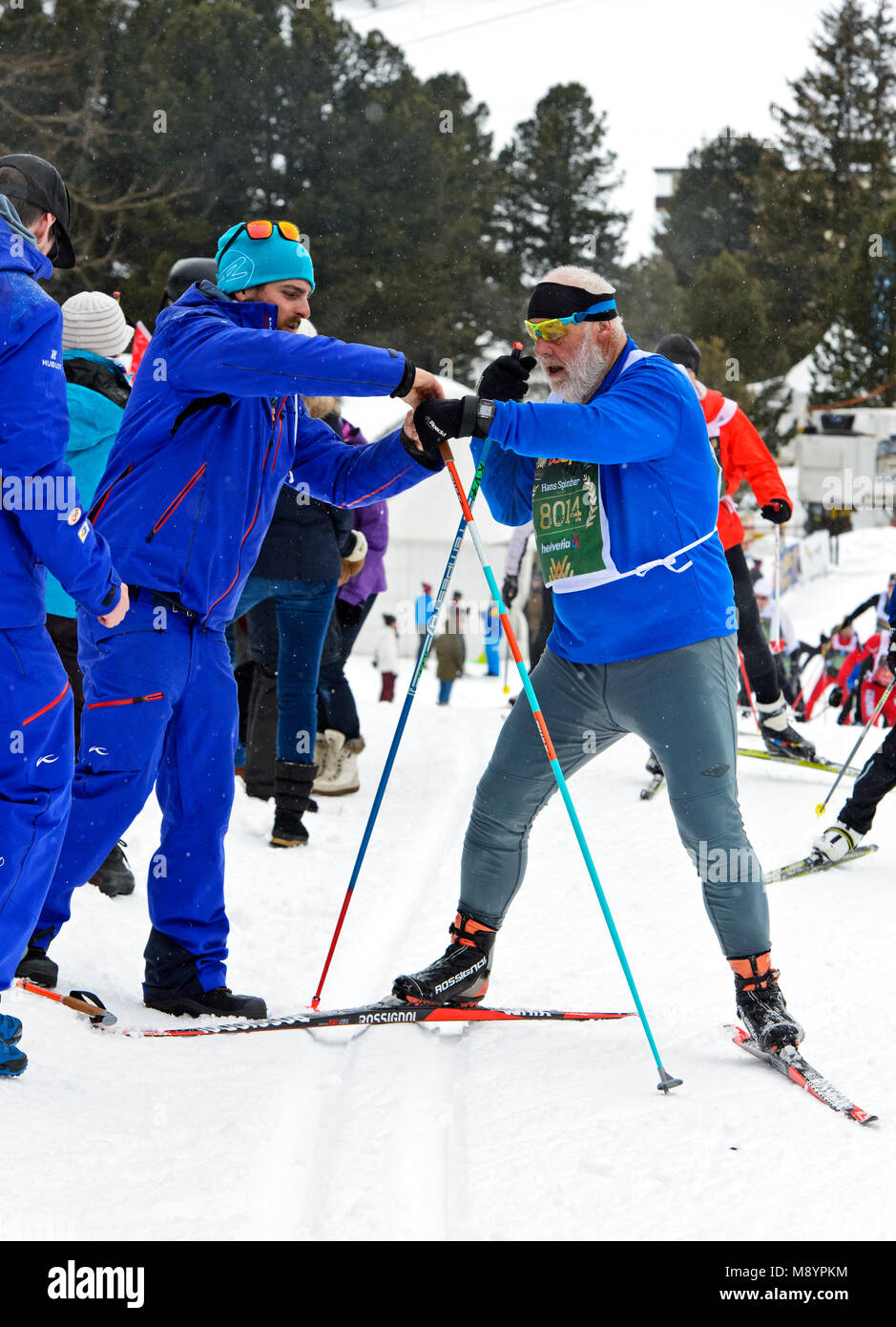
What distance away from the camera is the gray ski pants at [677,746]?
10.9 feet

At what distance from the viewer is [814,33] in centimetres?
5853

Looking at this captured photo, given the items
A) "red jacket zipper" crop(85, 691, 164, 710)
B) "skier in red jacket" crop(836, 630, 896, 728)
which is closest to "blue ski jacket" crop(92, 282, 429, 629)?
"red jacket zipper" crop(85, 691, 164, 710)

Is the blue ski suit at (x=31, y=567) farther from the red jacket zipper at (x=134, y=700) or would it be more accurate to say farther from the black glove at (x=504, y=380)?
the black glove at (x=504, y=380)

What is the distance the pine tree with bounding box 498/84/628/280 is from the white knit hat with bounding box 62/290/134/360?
45599mm

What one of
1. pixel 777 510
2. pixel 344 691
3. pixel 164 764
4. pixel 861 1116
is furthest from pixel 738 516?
pixel 861 1116

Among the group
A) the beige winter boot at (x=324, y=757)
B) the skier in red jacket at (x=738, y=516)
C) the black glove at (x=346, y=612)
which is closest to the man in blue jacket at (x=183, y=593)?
the skier in red jacket at (x=738, y=516)

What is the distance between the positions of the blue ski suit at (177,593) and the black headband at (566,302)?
1.42ft

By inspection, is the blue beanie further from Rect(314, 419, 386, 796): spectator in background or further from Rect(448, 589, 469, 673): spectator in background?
Rect(448, 589, 469, 673): spectator in background

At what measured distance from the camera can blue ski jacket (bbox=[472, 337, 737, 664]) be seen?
10.8 feet

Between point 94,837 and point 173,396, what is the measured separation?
119 centimetres

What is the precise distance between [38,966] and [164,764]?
25.1 inches

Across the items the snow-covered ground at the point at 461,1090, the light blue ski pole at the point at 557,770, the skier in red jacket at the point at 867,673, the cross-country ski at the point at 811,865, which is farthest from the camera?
the skier in red jacket at the point at 867,673

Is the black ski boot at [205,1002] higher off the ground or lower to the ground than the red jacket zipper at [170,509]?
lower

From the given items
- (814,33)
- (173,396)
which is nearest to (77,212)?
(173,396)
